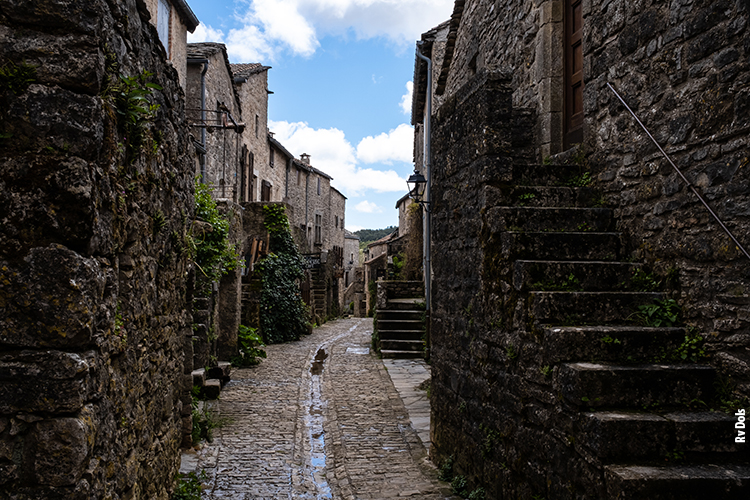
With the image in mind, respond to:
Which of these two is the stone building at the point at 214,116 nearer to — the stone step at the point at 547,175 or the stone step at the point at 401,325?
the stone step at the point at 401,325

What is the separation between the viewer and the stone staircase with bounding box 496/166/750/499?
2.57 m

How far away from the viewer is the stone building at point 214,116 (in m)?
13.7

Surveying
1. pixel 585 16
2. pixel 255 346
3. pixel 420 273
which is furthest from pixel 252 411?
pixel 420 273

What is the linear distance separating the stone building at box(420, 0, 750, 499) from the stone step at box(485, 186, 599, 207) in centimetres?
1

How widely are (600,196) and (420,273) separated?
11978 mm

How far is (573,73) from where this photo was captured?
5.95 m

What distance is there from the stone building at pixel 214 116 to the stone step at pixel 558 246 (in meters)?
10.0

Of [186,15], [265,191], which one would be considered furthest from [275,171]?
[186,15]

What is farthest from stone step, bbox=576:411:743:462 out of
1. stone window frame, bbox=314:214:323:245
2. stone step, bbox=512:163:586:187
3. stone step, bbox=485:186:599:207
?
stone window frame, bbox=314:214:323:245

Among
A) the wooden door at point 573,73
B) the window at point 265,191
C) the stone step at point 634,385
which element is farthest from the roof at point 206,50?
the stone step at point 634,385

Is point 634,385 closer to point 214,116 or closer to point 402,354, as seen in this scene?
point 402,354

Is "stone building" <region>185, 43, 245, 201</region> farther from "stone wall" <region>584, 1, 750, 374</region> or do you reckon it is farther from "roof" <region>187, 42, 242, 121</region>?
"stone wall" <region>584, 1, 750, 374</region>

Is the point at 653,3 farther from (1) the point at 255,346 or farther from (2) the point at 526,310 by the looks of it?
(1) the point at 255,346

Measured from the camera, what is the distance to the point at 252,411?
7.23 metres
